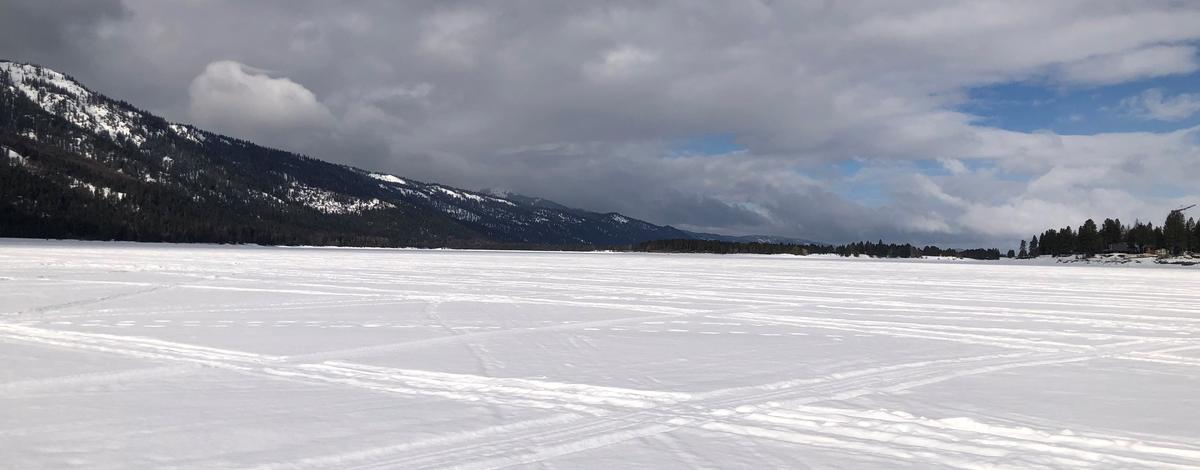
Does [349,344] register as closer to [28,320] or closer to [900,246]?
[28,320]

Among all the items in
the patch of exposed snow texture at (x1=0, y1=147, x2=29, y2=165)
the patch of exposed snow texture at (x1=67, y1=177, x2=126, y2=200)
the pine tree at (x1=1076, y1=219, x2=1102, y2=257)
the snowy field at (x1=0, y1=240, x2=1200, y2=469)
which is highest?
the patch of exposed snow texture at (x1=0, y1=147, x2=29, y2=165)

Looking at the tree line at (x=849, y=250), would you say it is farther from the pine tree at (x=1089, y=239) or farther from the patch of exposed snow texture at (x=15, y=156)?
the patch of exposed snow texture at (x=15, y=156)

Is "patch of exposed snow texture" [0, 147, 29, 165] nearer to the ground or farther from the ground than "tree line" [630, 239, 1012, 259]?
farther from the ground

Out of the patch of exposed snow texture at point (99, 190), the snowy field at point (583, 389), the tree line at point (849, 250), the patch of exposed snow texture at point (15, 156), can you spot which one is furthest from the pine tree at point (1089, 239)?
the patch of exposed snow texture at point (15, 156)

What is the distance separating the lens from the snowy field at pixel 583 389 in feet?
15.7

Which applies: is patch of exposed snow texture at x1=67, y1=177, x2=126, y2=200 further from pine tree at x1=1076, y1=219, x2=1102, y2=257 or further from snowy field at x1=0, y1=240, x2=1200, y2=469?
pine tree at x1=1076, y1=219, x2=1102, y2=257

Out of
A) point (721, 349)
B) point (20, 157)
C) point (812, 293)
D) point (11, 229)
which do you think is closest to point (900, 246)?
point (812, 293)

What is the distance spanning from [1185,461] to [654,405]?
3911mm

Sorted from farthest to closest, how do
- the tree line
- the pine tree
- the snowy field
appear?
the tree line < the pine tree < the snowy field

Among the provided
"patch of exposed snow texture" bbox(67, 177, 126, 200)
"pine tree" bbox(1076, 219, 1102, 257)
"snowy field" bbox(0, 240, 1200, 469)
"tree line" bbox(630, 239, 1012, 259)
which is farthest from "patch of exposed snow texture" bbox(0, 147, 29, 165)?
"pine tree" bbox(1076, 219, 1102, 257)

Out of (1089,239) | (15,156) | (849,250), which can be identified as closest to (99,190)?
(15,156)

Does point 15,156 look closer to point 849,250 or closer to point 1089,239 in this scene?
point 849,250

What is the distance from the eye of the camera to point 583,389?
6898 mm

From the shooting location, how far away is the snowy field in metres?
4.80
